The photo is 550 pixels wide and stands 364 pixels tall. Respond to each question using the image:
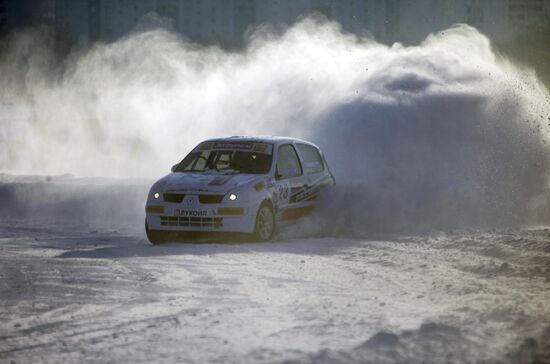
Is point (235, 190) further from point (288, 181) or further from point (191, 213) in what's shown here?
point (288, 181)

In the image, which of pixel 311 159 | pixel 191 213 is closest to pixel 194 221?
pixel 191 213

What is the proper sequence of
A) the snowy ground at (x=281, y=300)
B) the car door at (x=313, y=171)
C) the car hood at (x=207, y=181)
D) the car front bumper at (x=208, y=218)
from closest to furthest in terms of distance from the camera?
the snowy ground at (x=281, y=300) → the car front bumper at (x=208, y=218) → the car hood at (x=207, y=181) → the car door at (x=313, y=171)

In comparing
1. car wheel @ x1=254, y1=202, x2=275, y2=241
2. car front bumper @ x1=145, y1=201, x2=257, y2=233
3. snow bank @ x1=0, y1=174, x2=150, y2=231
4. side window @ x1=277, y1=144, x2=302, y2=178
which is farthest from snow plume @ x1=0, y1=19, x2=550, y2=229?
snow bank @ x1=0, y1=174, x2=150, y2=231

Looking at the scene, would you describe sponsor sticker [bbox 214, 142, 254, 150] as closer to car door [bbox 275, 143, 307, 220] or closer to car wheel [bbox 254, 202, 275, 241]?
car door [bbox 275, 143, 307, 220]

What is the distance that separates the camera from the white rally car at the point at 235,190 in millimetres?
12078

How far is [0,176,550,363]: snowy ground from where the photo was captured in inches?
240

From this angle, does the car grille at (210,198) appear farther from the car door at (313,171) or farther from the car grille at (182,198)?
the car door at (313,171)

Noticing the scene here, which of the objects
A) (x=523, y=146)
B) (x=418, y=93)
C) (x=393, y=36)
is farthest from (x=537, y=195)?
(x=393, y=36)

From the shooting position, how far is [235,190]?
12109mm

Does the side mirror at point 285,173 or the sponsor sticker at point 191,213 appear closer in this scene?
the sponsor sticker at point 191,213

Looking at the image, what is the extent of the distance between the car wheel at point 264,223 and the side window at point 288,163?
66 cm

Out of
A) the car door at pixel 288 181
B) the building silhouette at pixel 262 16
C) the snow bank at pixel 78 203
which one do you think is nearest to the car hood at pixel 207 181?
the car door at pixel 288 181

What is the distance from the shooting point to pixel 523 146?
657 inches

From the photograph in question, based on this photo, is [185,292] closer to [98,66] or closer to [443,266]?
[443,266]
